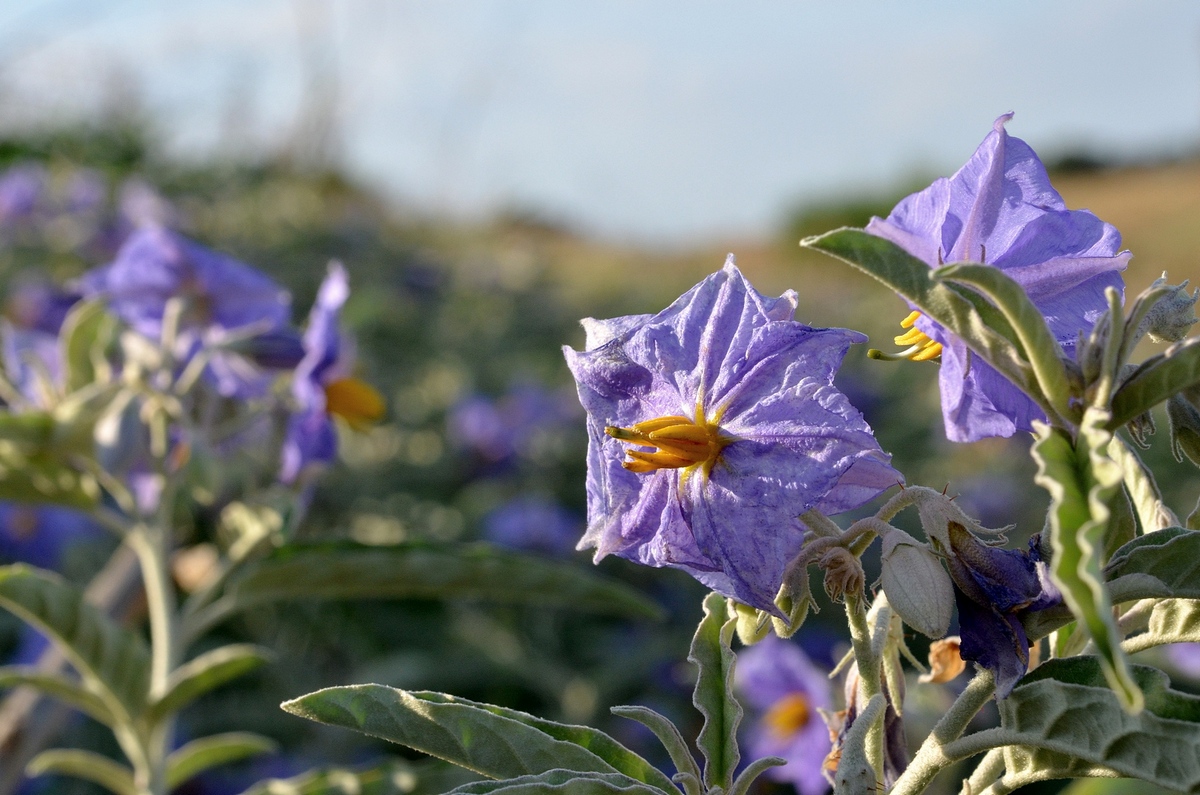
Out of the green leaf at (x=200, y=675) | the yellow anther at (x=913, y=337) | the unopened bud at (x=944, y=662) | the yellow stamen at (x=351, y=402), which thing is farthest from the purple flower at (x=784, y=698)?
the yellow anther at (x=913, y=337)

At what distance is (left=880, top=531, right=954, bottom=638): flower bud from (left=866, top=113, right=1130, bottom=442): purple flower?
117mm

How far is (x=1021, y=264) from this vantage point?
761mm

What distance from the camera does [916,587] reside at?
2.00 ft

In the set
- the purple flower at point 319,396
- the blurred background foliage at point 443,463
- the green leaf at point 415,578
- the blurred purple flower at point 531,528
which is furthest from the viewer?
the blurred purple flower at point 531,528

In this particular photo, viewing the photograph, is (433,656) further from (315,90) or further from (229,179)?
(315,90)

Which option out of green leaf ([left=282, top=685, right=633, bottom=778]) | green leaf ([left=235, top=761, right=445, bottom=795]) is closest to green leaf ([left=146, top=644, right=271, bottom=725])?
green leaf ([left=235, top=761, right=445, bottom=795])

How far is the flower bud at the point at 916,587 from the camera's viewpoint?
0.60m

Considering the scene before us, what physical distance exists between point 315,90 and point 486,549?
9965mm

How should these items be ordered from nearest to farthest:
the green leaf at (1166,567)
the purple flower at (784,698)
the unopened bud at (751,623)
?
1. the green leaf at (1166,567)
2. the unopened bud at (751,623)
3. the purple flower at (784,698)

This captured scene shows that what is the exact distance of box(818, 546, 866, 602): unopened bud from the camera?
2.08ft

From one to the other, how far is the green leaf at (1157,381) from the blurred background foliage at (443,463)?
0.18 meters

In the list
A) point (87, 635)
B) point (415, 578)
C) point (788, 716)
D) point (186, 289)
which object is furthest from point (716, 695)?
point (788, 716)

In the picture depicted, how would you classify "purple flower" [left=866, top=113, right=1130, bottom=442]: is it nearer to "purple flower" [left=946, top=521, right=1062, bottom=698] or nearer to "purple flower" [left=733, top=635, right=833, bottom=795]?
"purple flower" [left=946, top=521, right=1062, bottom=698]

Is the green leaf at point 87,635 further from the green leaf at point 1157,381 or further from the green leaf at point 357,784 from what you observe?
the green leaf at point 1157,381
